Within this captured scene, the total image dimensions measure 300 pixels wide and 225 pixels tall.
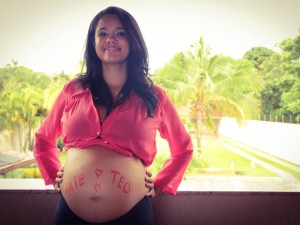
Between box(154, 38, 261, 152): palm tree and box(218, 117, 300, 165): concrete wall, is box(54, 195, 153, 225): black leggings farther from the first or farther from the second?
box(218, 117, 300, 165): concrete wall

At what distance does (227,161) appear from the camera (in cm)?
298

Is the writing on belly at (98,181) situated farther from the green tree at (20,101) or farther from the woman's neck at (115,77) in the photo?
the green tree at (20,101)

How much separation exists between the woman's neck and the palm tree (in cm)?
107

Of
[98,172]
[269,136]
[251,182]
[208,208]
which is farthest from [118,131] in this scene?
[269,136]

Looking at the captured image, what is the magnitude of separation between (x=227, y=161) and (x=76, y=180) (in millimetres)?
1972

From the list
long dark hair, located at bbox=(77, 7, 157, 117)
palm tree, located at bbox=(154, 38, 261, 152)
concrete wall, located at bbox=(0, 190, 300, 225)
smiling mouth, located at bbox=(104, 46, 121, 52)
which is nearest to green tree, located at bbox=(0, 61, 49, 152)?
concrete wall, located at bbox=(0, 190, 300, 225)

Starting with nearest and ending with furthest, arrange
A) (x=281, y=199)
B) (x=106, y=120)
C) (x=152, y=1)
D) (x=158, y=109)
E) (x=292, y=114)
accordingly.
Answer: (x=106, y=120), (x=158, y=109), (x=281, y=199), (x=152, y=1), (x=292, y=114)

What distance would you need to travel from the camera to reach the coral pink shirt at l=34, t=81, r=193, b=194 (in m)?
1.28

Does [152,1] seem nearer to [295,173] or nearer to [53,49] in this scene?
[53,49]

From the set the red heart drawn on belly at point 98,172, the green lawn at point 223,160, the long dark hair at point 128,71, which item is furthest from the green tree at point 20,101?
the green lawn at point 223,160

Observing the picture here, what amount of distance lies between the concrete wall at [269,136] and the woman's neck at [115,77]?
4.62ft

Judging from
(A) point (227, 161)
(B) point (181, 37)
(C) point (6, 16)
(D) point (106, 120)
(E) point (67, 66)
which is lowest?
(A) point (227, 161)

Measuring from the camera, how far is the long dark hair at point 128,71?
137 centimetres

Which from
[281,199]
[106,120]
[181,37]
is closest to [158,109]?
[106,120]
